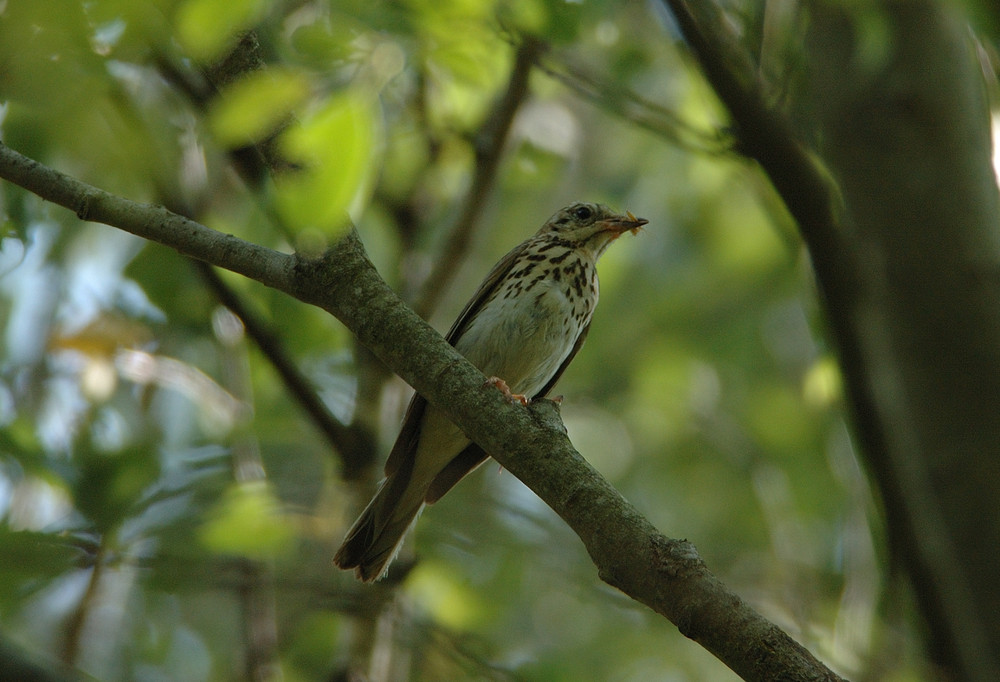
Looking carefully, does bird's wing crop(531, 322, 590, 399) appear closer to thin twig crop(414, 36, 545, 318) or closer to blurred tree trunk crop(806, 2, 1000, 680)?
thin twig crop(414, 36, 545, 318)

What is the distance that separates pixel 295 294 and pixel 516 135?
358 cm

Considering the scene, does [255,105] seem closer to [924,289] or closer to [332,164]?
[332,164]

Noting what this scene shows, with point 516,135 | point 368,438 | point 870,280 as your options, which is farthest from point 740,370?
point 870,280

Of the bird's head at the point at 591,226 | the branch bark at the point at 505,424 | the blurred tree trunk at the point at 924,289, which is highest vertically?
the blurred tree trunk at the point at 924,289

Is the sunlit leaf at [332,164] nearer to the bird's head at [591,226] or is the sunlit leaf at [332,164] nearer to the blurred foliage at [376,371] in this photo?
the blurred foliage at [376,371]

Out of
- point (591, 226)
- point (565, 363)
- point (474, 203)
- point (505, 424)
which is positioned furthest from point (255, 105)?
point (591, 226)

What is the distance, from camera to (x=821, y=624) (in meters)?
5.46

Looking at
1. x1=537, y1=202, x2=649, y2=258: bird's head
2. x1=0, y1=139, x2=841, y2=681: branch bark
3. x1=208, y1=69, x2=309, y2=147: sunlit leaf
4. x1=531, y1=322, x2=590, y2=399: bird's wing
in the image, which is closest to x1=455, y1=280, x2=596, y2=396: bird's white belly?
x1=531, y1=322, x2=590, y2=399: bird's wing

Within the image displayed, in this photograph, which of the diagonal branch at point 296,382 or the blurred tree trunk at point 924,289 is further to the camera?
the diagonal branch at point 296,382

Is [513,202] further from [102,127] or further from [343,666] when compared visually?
[102,127]

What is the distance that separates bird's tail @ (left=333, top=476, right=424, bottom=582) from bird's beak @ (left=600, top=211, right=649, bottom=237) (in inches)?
91.9

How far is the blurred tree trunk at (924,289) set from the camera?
3.24 meters

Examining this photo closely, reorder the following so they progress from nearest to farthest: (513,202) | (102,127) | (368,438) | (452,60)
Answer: (102,127)
(452,60)
(368,438)
(513,202)

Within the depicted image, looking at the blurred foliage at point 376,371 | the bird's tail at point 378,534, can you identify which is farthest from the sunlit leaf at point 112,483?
the bird's tail at point 378,534
